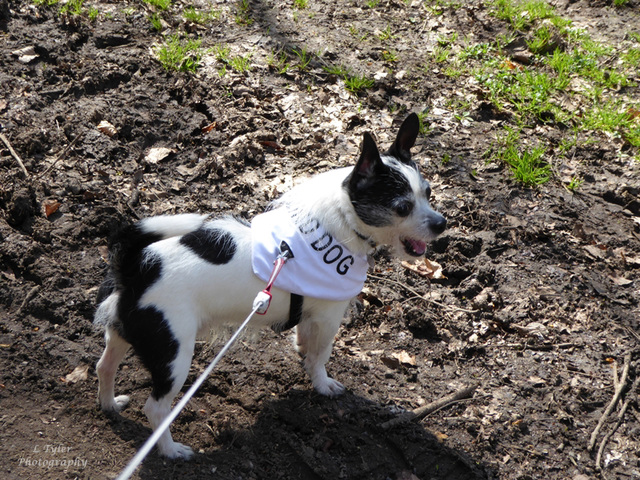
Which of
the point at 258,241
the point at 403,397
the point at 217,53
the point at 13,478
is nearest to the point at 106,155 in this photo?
the point at 217,53

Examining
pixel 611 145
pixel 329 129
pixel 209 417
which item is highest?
pixel 611 145

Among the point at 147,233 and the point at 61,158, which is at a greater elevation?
the point at 147,233

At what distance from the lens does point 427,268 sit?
444cm

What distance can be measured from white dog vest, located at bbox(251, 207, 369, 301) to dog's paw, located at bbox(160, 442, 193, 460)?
1066mm

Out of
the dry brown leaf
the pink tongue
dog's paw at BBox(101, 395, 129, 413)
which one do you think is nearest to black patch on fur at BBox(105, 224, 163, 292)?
→ dog's paw at BBox(101, 395, 129, 413)

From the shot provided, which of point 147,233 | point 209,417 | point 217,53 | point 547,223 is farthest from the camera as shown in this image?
point 217,53

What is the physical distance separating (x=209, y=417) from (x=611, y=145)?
4480mm

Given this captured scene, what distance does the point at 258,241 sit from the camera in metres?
3.11

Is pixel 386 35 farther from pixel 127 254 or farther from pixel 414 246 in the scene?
pixel 127 254

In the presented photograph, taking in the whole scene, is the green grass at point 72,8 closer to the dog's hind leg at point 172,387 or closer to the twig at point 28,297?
the twig at point 28,297

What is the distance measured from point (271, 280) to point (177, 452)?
114 cm

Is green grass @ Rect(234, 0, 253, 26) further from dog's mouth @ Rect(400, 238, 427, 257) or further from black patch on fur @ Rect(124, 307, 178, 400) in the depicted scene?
black patch on fur @ Rect(124, 307, 178, 400)

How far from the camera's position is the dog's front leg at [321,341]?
11.1ft

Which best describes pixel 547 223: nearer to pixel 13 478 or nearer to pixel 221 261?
pixel 221 261
